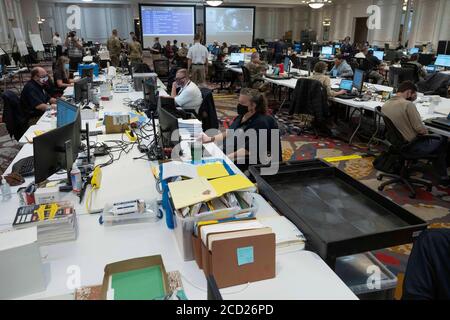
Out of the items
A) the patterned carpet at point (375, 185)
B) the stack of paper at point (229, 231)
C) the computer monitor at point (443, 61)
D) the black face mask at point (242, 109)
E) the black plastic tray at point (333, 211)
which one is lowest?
the patterned carpet at point (375, 185)

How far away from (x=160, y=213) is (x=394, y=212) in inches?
50.4

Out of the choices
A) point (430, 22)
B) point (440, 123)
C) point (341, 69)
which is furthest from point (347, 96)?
point (430, 22)

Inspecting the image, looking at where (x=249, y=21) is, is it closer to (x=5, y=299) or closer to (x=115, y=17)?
(x=115, y=17)

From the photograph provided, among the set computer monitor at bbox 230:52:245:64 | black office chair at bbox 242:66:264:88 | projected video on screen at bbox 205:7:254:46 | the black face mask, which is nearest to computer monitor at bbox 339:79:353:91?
black office chair at bbox 242:66:264:88

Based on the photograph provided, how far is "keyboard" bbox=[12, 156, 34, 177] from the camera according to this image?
8.48ft

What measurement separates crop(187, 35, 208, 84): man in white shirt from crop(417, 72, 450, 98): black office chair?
5.22 metres

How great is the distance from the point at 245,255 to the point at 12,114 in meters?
3.80

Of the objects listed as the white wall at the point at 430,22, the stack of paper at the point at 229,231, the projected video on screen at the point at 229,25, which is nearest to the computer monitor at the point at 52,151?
the stack of paper at the point at 229,231

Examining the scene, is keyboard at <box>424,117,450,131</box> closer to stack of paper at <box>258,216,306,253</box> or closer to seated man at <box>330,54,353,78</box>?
stack of paper at <box>258,216,306,253</box>

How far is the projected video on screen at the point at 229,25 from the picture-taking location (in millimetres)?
17703

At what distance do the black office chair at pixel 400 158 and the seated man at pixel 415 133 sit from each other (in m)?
0.05

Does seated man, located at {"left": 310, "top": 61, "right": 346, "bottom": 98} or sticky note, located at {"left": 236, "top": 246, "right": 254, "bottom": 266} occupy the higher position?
seated man, located at {"left": 310, "top": 61, "right": 346, "bottom": 98}

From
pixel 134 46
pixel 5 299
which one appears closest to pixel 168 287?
pixel 5 299

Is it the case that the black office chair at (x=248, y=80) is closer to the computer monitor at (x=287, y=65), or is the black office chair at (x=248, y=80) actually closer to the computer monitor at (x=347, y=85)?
the computer monitor at (x=287, y=65)
